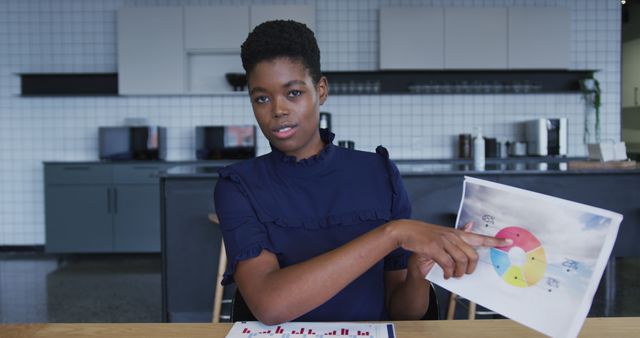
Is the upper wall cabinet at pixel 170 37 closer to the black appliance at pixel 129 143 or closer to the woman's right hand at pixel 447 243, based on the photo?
the black appliance at pixel 129 143

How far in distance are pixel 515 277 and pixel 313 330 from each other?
1.14 feet

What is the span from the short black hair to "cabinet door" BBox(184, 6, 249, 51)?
4.27m

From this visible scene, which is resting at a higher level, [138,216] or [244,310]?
[244,310]

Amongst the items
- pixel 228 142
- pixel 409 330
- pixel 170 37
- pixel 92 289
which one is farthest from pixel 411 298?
pixel 170 37

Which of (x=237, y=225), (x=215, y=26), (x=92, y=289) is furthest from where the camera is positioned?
(x=215, y=26)

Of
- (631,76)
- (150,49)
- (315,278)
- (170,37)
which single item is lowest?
(315,278)

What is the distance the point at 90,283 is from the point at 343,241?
3.78 meters

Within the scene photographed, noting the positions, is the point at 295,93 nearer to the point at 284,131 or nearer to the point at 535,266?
the point at 284,131

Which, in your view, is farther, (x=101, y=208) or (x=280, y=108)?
(x=101, y=208)

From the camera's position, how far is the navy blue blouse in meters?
1.12

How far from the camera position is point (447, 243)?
85 cm

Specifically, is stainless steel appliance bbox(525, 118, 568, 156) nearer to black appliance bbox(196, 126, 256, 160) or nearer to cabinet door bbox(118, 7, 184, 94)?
black appliance bbox(196, 126, 256, 160)

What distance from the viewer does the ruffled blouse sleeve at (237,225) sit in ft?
3.45

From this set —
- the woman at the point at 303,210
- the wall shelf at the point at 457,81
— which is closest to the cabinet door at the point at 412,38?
the wall shelf at the point at 457,81
